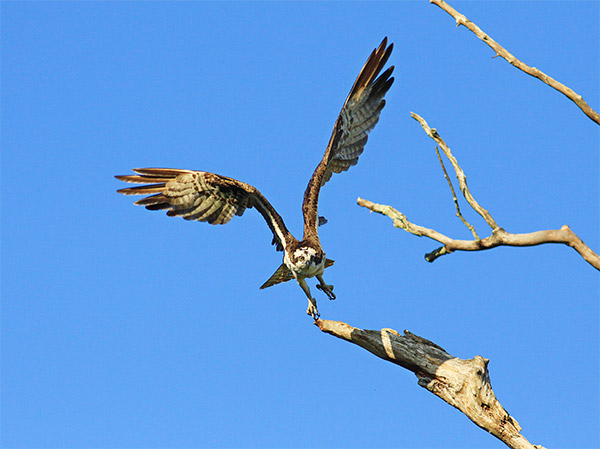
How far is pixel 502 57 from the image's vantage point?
7.57 metres

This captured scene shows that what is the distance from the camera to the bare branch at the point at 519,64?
7.25 m

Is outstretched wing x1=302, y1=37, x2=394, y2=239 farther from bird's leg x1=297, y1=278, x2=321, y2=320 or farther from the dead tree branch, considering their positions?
the dead tree branch

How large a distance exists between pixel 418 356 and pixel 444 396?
0.65m

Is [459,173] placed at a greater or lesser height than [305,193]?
lesser

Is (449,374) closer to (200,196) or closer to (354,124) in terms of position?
(200,196)

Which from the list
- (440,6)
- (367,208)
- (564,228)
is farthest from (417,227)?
(440,6)

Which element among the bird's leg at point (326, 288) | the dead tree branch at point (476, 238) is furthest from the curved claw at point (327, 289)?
the dead tree branch at point (476, 238)

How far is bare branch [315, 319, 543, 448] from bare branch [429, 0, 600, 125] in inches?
141

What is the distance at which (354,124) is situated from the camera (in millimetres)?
11891

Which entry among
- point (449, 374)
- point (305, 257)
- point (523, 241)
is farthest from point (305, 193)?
point (523, 241)

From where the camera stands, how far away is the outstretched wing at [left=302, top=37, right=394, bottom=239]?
1134cm

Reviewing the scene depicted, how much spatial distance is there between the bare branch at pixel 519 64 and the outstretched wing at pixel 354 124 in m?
3.69

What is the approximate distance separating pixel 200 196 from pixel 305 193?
6.68 ft

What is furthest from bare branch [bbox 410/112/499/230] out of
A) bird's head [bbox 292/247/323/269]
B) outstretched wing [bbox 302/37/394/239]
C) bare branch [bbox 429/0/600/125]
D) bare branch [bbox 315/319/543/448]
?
outstretched wing [bbox 302/37/394/239]
